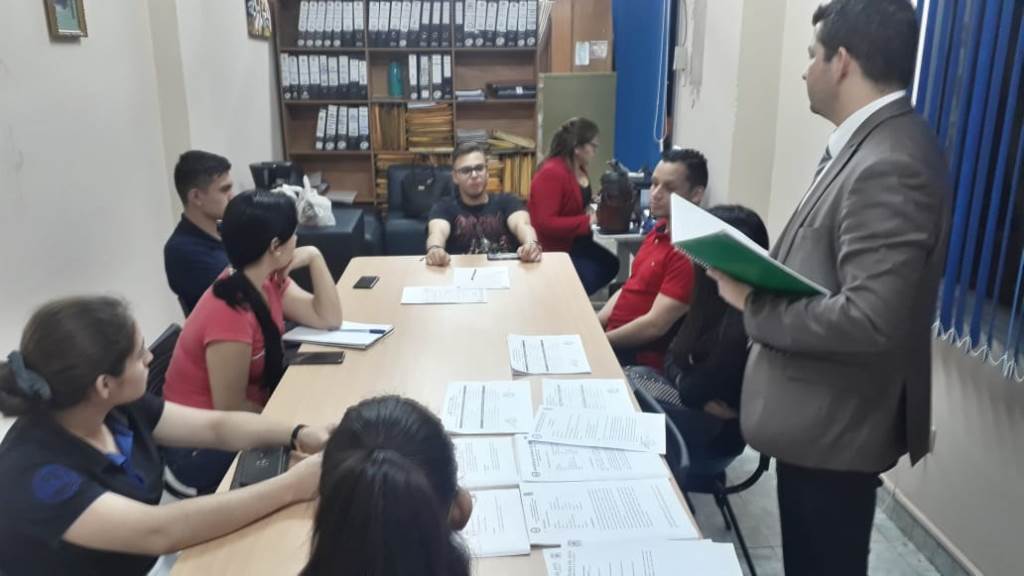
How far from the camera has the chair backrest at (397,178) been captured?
17.3 feet

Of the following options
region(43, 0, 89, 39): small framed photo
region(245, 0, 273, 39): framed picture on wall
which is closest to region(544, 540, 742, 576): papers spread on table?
region(43, 0, 89, 39): small framed photo

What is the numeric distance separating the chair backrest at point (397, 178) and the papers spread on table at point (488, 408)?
3.66 meters

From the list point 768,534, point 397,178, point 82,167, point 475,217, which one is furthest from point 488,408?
point 397,178

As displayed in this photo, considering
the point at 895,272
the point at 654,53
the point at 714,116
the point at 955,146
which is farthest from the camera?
the point at 654,53

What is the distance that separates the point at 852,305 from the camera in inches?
48.0

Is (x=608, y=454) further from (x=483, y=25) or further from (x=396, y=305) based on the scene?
(x=483, y=25)

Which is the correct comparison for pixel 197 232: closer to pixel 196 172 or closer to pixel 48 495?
pixel 196 172

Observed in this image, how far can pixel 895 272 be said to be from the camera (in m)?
1.20

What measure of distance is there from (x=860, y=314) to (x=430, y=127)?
4.44 metres

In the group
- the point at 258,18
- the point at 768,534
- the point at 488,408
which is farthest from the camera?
the point at 258,18

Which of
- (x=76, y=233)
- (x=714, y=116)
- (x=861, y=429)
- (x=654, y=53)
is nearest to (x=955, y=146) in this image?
Result: (x=861, y=429)

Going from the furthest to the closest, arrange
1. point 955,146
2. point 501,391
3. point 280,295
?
1. point 280,295
2. point 955,146
3. point 501,391

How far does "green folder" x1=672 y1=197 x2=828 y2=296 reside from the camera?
1.21 meters

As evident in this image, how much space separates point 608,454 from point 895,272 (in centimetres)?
60
